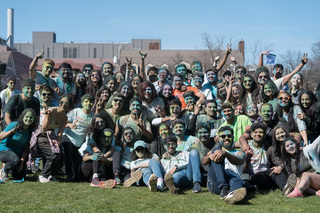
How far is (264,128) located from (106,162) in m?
3.02

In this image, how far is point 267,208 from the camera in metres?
5.90

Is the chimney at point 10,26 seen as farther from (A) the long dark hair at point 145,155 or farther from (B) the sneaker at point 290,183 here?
(B) the sneaker at point 290,183

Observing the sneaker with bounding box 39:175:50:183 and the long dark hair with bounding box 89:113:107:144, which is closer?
the sneaker with bounding box 39:175:50:183

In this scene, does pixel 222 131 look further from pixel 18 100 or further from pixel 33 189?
pixel 18 100

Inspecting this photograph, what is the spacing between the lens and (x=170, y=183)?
6961 mm

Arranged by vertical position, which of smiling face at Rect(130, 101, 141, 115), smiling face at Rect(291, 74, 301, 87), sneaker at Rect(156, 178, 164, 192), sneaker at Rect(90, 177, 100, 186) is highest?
smiling face at Rect(291, 74, 301, 87)

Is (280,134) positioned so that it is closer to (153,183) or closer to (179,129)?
(179,129)

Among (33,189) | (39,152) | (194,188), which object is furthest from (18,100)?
(194,188)

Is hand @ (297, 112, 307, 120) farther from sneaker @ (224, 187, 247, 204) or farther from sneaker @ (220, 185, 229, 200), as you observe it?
sneaker @ (224, 187, 247, 204)

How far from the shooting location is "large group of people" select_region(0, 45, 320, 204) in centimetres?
711

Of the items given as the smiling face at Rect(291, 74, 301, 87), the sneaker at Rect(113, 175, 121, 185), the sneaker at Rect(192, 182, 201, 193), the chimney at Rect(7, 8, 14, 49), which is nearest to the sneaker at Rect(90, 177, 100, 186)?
the sneaker at Rect(113, 175, 121, 185)

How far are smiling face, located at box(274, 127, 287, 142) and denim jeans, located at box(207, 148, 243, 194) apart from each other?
1128 mm

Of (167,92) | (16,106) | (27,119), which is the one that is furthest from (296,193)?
(16,106)

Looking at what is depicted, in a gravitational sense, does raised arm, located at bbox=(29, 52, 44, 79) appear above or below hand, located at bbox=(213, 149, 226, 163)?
above
